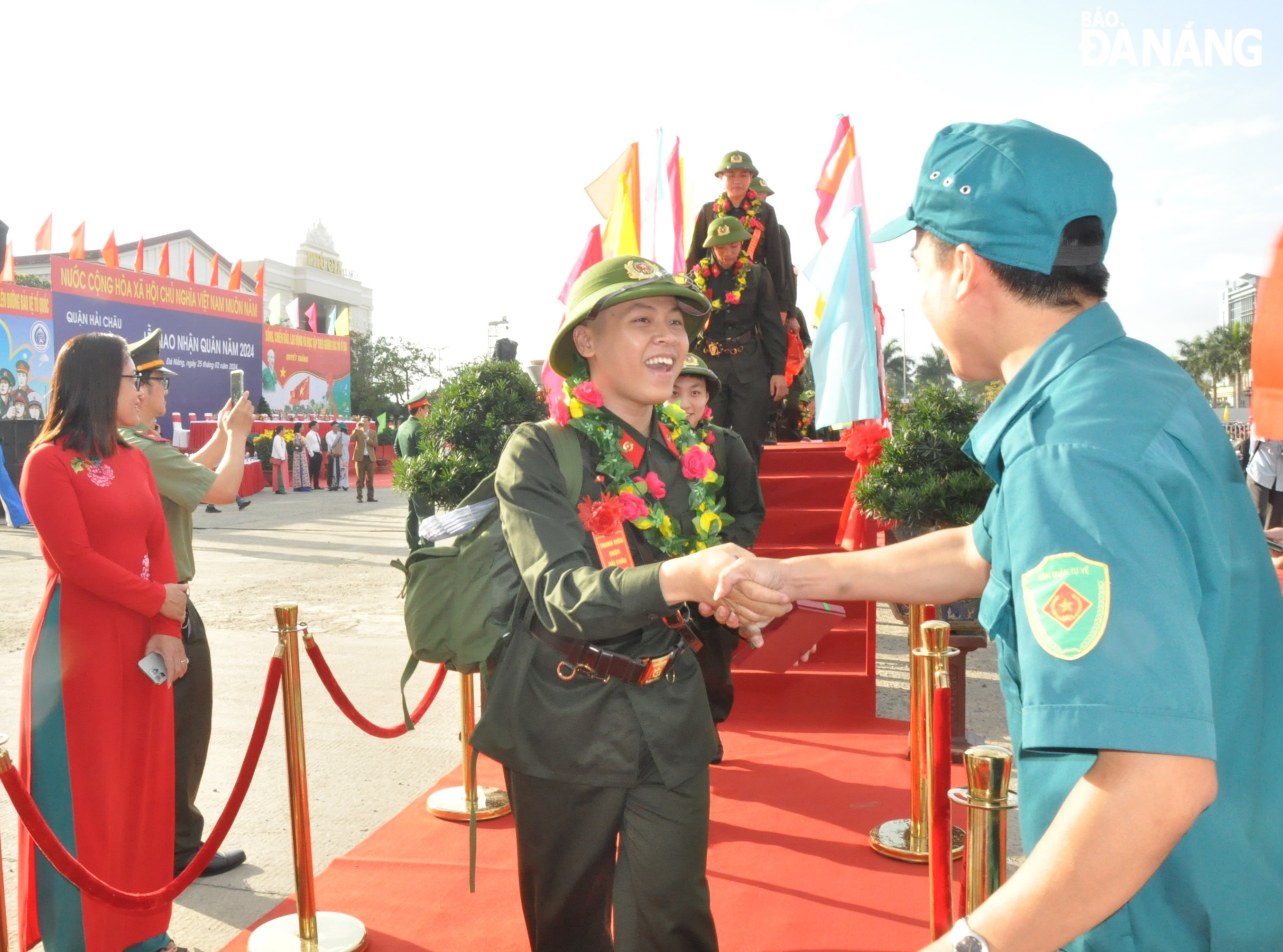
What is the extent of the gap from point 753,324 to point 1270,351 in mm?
6114

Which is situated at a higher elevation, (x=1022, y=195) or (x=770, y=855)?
(x=1022, y=195)

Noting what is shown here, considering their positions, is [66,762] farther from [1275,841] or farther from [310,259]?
[310,259]

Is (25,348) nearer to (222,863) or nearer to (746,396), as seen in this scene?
(746,396)

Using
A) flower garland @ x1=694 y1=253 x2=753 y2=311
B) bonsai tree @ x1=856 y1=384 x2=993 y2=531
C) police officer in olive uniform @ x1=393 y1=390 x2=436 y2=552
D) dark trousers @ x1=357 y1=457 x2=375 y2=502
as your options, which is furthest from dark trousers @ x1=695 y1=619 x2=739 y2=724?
dark trousers @ x1=357 y1=457 x2=375 y2=502

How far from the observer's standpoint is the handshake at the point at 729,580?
1.92 meters

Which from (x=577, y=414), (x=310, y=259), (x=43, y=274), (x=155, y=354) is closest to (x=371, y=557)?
(x=155, y=354)

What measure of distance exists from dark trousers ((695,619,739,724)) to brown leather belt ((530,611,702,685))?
0.30 m

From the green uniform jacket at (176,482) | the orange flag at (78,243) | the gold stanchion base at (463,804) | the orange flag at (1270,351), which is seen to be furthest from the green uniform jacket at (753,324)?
the orange flag at (78,243)

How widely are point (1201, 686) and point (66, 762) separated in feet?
11.2

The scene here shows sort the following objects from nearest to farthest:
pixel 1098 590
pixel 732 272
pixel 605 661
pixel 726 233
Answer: pixel 1098 590, pixel 605 661, pixel 726 233, pixel 732 272

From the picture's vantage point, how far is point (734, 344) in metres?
7.46

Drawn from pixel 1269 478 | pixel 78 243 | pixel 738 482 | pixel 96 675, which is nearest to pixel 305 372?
pixel 78 243

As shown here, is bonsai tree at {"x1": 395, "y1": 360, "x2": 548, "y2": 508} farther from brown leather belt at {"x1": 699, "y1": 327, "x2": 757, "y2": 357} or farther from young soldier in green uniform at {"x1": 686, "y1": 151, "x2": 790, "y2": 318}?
young soldier in green uniform at {"x1": 686, "y1": 151, "x2": 790, "y2": 318}

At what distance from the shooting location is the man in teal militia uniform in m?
0.98
